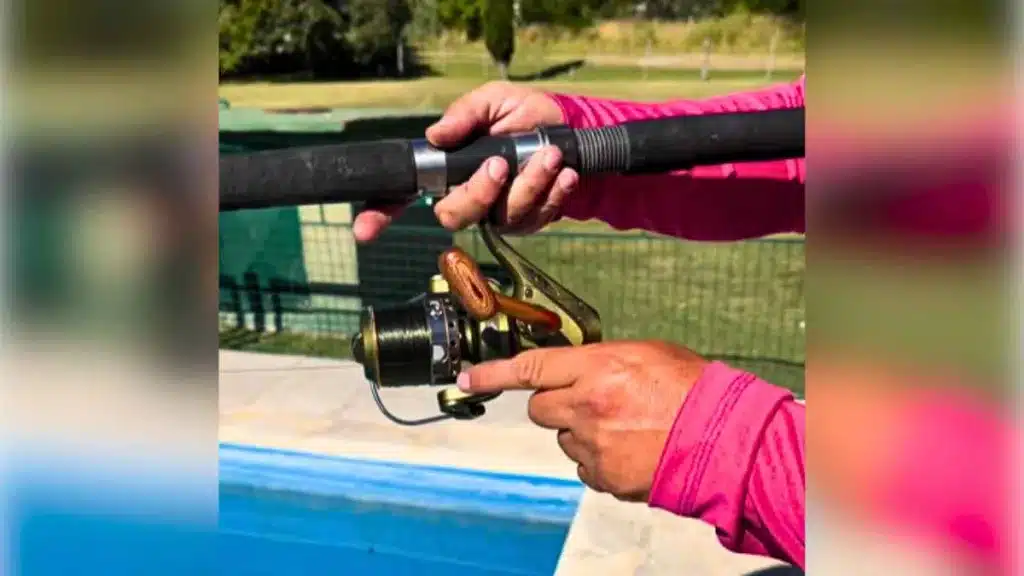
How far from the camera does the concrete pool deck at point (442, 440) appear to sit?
4246 millimetres

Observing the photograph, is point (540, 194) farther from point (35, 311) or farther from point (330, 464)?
point (330, 464)

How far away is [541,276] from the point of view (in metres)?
1.45

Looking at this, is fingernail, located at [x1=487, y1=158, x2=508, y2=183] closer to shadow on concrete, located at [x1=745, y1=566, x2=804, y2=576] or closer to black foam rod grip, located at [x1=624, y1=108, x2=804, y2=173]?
black foam rod grip, located at [x1=624, y1=108, x2=804, y2=173]

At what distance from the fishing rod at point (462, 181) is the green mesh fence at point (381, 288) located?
5.45 metres

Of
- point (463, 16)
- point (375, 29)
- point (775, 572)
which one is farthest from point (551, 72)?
point (775, 572)

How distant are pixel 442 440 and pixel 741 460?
4.11 metres

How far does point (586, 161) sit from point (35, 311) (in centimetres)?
77

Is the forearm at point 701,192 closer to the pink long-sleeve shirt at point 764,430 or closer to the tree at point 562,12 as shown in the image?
the pink long-sleeve shirt at point 764,430

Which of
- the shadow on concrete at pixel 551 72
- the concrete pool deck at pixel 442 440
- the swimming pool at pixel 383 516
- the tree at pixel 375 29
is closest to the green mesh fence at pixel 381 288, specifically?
the concrete pool deck at pixel 442 440

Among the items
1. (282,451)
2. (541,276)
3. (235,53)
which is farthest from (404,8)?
(541,276)

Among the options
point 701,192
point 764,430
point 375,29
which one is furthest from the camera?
point 375,29

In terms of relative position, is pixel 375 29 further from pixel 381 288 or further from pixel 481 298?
pixel 481 298

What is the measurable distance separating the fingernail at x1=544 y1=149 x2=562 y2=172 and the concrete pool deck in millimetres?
3018

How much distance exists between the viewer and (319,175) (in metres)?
1.25
